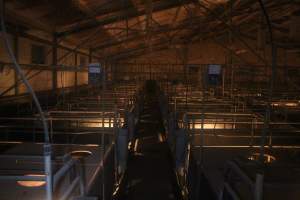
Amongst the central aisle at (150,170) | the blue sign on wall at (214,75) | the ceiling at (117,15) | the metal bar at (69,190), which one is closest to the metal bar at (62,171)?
the metal bar at (69,190)

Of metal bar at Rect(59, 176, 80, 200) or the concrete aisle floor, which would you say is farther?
the concrete aisle floor

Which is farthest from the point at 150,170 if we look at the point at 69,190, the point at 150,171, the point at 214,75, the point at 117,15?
the point at 117,15

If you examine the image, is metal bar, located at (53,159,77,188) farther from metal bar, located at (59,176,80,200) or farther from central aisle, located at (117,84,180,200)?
central aisle, located at (117,84,180,200)

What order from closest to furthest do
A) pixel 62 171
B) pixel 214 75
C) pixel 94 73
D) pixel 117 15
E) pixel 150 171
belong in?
1. pixel 62 171
2. pixel 94 73
3. pixel 214 75
4. pixel 150 171
5. pixel 117 15

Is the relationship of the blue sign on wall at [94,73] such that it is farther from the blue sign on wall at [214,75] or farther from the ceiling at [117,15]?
the ceiling at [117,15]

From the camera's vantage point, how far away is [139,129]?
10.7 metres

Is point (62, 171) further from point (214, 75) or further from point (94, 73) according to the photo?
point (214, 75)

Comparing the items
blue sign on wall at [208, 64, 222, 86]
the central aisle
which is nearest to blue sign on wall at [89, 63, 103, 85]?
blue sign on wall at [208, 64, 222, 86]

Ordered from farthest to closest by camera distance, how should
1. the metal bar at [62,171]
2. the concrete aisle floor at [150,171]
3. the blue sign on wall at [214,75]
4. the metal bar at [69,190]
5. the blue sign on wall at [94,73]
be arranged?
the concrete aisle floor at [150,171]
the blue sign on wall at [214,75]
the blue sign on wall at [94,73]
the metal bar at [69,190]
the metal bar at [62,171]

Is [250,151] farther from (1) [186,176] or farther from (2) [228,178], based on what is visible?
(2) [228,178]

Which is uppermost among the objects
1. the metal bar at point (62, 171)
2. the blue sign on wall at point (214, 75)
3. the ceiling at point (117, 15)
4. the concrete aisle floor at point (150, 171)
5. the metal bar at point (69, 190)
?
the ceiling at point (117, 15)

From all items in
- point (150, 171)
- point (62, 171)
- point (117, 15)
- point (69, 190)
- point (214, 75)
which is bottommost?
point (150, 171)

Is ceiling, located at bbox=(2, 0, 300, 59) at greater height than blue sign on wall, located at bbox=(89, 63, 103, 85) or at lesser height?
greater

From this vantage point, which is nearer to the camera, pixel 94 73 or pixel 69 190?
pixel 69 190
